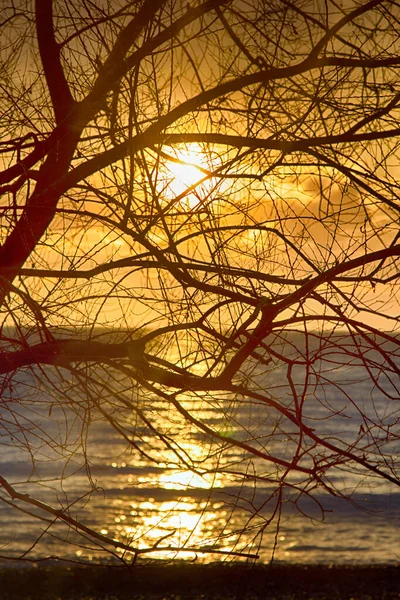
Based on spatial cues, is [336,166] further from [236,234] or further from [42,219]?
[42,219]

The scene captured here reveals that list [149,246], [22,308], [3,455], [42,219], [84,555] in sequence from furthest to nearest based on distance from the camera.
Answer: [3,455] → [84,555] → [42,219] → [22,308] → [149,246]

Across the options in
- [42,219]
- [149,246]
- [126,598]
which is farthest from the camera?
[126,598]

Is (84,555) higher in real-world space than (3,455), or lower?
lower

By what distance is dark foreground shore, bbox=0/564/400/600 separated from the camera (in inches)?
725

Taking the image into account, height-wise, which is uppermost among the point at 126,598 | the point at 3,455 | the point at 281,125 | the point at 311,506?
the point at 3,455

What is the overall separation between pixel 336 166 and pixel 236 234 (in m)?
0.54

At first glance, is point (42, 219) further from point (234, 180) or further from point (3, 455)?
point (3, 455)

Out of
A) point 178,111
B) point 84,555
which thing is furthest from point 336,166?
point 84,555

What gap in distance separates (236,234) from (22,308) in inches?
41.1

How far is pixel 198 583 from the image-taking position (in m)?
19.3

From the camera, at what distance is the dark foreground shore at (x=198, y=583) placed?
18406 millimetres

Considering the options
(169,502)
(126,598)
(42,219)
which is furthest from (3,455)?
(42,219)

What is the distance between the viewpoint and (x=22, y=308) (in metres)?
3.42

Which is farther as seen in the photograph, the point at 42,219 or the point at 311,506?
the point at 311,506
